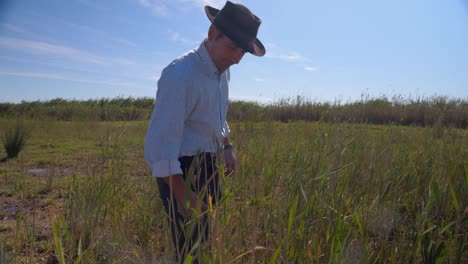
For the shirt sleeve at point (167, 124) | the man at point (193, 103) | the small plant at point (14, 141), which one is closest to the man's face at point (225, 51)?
the man at point (193, 103)

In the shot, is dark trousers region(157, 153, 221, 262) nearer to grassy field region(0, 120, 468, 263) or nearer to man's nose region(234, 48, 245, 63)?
grassy field region(0, 120, 468, 263)

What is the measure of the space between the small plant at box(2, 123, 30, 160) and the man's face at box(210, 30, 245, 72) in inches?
192

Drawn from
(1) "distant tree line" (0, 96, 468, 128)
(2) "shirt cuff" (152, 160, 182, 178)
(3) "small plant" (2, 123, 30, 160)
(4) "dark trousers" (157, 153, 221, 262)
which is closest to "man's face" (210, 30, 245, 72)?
(4) "dark trousers" (157, 153, 221, 262)

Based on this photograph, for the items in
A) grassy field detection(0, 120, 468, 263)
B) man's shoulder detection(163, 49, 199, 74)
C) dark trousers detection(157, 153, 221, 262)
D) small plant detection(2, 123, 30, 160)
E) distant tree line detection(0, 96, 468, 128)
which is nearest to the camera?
dark trousers detection(157, 153, 221, 262)

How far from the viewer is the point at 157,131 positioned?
151 cm

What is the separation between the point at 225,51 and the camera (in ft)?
5.52

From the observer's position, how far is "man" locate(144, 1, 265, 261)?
58.7 inches

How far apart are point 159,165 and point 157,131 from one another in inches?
5.8

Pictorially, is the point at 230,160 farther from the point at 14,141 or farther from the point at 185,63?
the point at 14,141

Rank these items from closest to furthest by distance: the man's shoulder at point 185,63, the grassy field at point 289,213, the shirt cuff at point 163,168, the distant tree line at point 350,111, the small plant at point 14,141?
the grassy field at point 289,213
the shirt cuff at point 163,168
the man's shoulder at point 185,63
the small plant at point 14,141
the distant tree line at point 350,111

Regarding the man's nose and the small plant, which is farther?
the small plant

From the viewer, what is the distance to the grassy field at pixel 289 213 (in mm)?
1330

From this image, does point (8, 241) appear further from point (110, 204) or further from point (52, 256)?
point (110, 204)

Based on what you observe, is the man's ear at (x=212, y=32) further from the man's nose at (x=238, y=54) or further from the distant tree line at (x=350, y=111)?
the distant tree line at (x=350, y=111)
